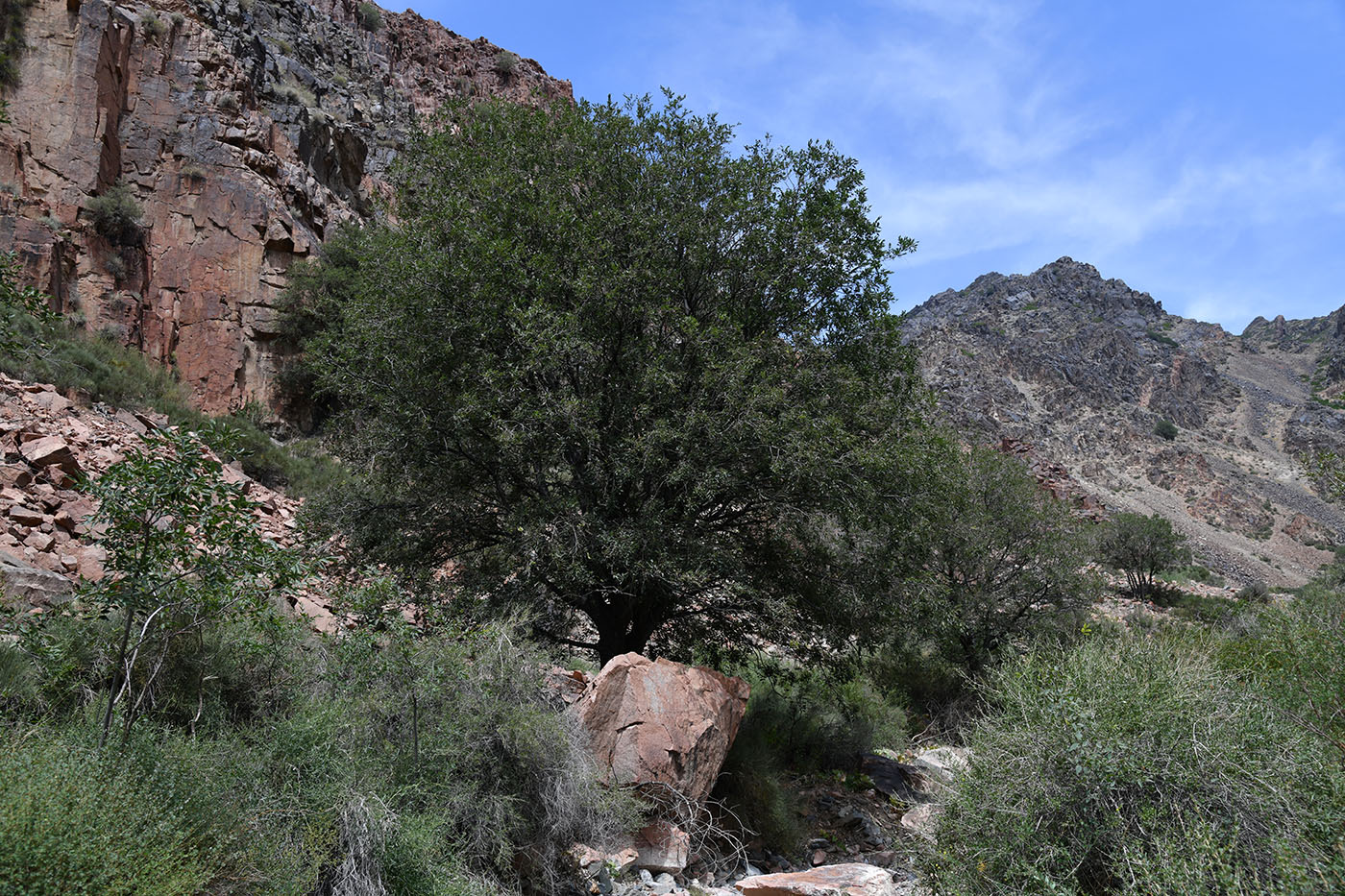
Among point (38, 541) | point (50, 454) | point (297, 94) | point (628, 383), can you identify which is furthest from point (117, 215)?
point (628, 383)

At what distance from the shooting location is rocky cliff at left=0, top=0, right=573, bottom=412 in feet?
62.1

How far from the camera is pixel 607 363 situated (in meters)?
10.5

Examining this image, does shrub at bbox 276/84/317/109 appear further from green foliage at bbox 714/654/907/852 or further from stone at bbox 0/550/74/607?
green foliage at bbox 714/654/907/852

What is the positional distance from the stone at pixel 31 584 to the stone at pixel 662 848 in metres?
6.44

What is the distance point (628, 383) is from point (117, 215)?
57.2 ft

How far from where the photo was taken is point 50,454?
1107 cm

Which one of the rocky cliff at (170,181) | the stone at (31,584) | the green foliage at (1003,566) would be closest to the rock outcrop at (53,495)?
the stone at (31,584)

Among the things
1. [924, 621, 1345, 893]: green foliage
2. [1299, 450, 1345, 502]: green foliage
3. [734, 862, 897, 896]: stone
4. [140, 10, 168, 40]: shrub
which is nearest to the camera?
[924, 621, 1345, 893]: green foliage

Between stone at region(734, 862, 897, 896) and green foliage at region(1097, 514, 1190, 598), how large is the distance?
124 feet

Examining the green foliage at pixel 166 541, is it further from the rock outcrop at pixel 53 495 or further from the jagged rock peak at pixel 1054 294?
the jagged rock peak at pixel 1054 294

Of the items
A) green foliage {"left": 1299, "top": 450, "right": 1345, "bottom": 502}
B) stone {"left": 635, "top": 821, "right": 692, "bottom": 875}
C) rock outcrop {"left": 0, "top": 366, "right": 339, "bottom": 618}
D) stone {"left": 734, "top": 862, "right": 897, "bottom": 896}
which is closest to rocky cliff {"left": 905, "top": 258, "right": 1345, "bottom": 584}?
green foliage {"left": 1299, "top": 450, "right": 1345, "bottom": 502}

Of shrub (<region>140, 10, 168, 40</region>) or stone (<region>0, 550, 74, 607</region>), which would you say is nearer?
stone (<region>0, 550, 74, 607</region>)

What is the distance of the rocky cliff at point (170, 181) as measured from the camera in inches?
745

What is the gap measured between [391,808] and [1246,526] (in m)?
64.2
